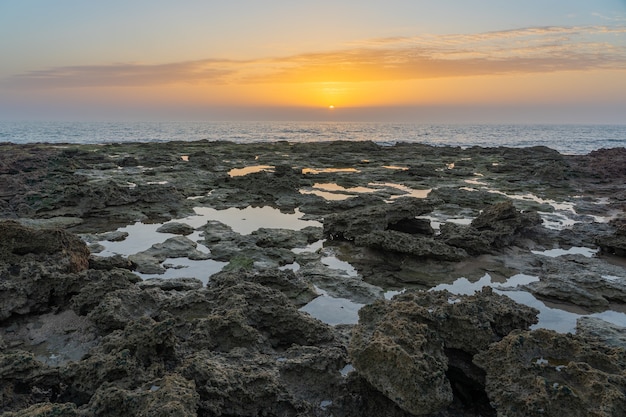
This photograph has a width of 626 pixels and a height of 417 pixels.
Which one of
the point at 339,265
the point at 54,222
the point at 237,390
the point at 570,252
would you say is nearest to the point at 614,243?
the point at 570,252

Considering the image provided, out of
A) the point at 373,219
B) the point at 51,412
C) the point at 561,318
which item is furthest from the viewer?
the point at 373,219

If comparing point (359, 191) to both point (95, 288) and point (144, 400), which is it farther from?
point (144, 400)

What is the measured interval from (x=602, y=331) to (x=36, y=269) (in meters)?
7.25

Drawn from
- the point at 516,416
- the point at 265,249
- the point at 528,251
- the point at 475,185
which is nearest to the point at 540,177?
the point at 475,185

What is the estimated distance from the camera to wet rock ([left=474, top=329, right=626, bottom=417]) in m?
3.02

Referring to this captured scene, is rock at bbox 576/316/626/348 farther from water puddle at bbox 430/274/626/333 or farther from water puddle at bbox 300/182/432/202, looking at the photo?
water puddle at bbox 300/182/432/202

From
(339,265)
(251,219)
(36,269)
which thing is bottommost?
(251,219)

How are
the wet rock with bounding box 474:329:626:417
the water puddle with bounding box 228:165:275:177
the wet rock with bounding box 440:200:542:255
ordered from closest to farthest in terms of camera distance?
1. the wet rock with bounding box 474:329:626:417
2. the wet rock with bounding box 440:200:542:255
3. the water puddle with bounding box 228:165:275:177

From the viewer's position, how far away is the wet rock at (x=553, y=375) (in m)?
3.02

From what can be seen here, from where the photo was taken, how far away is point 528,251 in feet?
28.7

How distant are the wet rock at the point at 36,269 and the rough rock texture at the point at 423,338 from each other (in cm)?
409

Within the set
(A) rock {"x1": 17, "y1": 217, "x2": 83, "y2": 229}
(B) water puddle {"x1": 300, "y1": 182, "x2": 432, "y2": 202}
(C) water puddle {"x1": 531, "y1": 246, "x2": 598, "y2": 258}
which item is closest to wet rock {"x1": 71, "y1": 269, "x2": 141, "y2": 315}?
(A) rock {"x1": 17, "y1": 217, "x2": 83, "y2": 229}

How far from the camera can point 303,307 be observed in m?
6.02

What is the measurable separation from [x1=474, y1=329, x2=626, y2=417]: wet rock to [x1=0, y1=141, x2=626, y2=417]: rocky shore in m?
0.01
